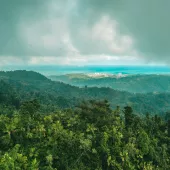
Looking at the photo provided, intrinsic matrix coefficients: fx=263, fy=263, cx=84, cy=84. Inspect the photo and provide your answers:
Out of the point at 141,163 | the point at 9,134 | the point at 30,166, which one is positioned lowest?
the point at 141,163

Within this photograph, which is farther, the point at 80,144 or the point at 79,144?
the point at 79,144

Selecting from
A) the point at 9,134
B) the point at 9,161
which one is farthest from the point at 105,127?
the point at 9,161

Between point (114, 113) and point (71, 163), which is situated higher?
point (114, 113)

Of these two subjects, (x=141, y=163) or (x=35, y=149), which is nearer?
(x=35, y=149)

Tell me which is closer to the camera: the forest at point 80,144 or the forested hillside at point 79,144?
the forest at point 80,144

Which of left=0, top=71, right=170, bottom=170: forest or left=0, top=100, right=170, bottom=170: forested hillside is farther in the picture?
left=0, top=100, right=170, bottom=170: forested hillside

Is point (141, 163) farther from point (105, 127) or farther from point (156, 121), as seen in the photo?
point (156, 121)

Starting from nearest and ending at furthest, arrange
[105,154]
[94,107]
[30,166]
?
[30,166], [105,154], [94,107]

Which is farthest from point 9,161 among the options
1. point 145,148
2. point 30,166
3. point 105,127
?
point 145,148

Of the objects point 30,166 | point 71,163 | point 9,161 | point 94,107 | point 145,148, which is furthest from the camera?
point 94,107

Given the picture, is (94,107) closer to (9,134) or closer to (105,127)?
(105,127)
